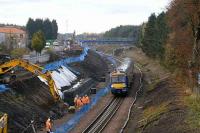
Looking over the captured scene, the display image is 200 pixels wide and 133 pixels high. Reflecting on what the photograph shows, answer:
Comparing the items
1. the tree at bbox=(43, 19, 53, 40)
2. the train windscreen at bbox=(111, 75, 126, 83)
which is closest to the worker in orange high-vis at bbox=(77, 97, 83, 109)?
the train windscreen at bbox=(111, 75, 126, 83)

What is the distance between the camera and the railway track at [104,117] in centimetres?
3333

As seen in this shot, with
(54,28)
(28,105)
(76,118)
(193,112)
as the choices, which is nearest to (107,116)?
(76,118)

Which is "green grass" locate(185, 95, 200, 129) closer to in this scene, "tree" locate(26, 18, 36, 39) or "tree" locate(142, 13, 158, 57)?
"tree" locate(142, 13, 158, 57)

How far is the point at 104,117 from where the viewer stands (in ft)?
127

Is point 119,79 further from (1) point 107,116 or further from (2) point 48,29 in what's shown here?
(2) point 48,29

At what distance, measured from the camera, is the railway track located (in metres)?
33.3

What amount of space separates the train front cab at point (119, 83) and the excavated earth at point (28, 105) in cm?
800

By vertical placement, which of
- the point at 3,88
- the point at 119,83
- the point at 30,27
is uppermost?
the point at 30,27

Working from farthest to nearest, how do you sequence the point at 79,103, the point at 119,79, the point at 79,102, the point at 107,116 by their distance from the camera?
the point at 119,79 → the point at 79,103 → the point at 79,102 → the point at 107,116

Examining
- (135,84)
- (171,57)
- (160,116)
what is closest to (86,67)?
(135,84)

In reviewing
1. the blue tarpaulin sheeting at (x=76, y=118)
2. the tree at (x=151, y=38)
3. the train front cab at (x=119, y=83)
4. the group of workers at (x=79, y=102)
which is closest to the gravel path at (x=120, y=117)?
the train front cab at (x=119, y=83)

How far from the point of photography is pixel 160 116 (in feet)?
99.8

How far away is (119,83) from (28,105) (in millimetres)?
14933

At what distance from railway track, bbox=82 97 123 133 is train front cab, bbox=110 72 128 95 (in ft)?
3.15
